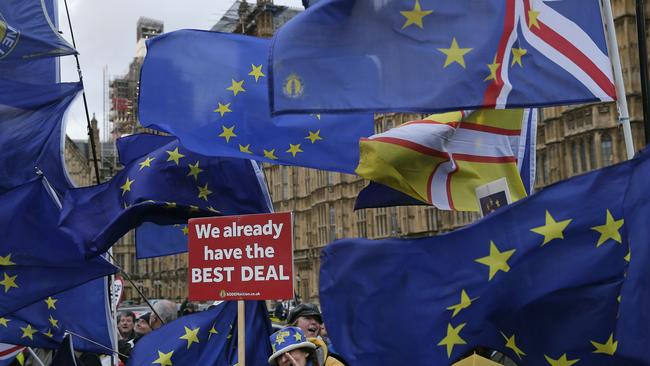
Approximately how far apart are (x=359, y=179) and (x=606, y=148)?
1365 cm

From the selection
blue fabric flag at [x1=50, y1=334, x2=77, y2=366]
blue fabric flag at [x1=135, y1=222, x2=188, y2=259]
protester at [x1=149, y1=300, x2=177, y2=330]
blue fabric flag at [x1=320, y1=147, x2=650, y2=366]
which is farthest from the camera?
blue fabric flag at [x1=135, y1=222, x2=188, y2=259]

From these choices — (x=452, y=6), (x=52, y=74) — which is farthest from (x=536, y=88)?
(x=52, y=74)

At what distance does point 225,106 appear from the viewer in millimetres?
6996

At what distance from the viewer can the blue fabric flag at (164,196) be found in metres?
7.00

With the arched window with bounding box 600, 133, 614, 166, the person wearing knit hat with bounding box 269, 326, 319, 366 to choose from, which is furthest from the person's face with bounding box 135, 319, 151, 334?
the arched window with bounding box 600, 133, 614, 166

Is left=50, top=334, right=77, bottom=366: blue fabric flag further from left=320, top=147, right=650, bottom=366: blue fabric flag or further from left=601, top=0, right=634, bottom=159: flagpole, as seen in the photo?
left=601, top=0, right=634, bottom=159: flagpole

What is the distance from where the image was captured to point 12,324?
7.29 meters

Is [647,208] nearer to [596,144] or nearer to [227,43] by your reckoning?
[227,43]

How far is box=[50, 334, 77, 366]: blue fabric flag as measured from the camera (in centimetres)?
670

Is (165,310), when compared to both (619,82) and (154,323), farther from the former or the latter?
(619,82)

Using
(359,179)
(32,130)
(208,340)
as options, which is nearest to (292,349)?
(208,340)

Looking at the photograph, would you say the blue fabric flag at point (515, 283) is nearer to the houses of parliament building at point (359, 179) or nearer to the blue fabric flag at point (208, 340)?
the blue fabric flag at point (208, 340)

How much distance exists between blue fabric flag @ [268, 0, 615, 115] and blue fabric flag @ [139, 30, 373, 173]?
8.62 feet

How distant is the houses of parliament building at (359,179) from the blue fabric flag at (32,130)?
292 inches
